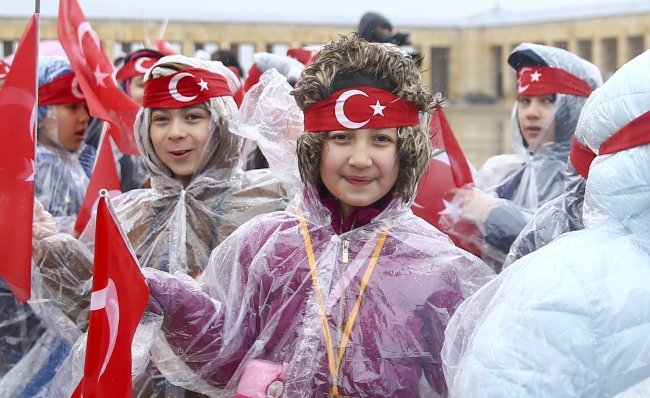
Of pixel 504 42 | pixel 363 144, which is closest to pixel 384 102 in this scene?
pixel 363 144

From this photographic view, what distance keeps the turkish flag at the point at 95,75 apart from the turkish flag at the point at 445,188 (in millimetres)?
1293

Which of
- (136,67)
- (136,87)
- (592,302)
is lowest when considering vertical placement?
(592,302)

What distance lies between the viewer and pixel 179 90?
3121 millimetres

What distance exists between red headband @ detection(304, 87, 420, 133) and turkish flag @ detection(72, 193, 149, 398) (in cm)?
59

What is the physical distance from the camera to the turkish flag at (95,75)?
3807mm

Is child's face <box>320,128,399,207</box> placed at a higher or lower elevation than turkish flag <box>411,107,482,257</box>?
higher

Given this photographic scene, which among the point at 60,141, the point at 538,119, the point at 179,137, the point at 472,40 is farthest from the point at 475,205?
the point at 472,40

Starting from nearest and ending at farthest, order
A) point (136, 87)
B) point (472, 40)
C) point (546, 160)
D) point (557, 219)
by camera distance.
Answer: point (557, 219), point (546, 160), point (136, 87), point (472, 40)

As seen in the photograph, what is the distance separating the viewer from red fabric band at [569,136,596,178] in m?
2.53

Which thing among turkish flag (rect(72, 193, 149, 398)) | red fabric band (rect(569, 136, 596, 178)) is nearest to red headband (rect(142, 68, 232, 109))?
turkish flag (rect(72, 193, 149, 398))

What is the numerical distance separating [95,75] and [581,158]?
7.36 feet

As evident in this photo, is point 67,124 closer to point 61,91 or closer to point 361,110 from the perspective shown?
point 61,91

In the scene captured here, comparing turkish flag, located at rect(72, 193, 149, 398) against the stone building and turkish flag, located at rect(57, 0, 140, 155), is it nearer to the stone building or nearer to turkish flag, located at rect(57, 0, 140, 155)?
turkish flag, located at rect(57, 0, 140, 155)

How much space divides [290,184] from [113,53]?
28.2 feet
